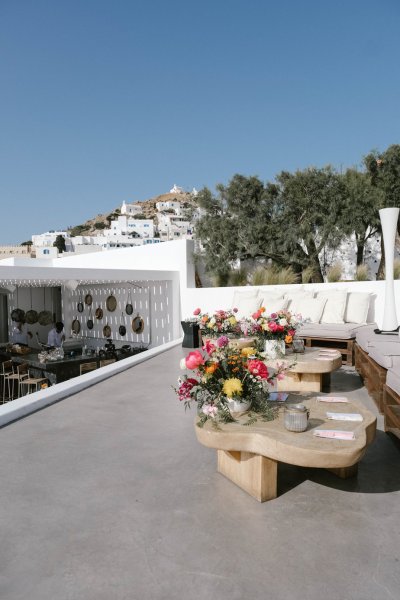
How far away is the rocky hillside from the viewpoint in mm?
75562

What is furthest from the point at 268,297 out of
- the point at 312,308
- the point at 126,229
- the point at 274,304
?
the point at 126,229

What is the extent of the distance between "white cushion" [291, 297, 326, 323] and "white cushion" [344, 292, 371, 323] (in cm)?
48

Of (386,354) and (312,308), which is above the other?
(312,308)

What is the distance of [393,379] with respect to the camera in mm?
3482

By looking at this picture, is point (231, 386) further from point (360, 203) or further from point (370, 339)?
point (360, 203)

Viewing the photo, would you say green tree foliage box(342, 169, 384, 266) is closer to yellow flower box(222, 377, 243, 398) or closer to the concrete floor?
the concrete floor

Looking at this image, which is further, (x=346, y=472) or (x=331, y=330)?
(x=331, y=330)

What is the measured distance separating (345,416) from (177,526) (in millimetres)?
1270

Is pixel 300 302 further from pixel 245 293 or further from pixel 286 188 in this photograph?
pixel 286 188

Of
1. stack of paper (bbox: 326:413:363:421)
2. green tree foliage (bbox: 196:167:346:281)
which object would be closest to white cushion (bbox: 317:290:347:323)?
green tree foliage (bbox: 196:167:346:281)

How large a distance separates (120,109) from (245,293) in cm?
1385

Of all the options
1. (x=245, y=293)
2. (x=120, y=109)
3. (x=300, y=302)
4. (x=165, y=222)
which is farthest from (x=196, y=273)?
(x=165, y=222)

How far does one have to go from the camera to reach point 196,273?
12.1 m

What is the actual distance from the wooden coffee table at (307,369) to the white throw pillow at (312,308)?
106 inches
